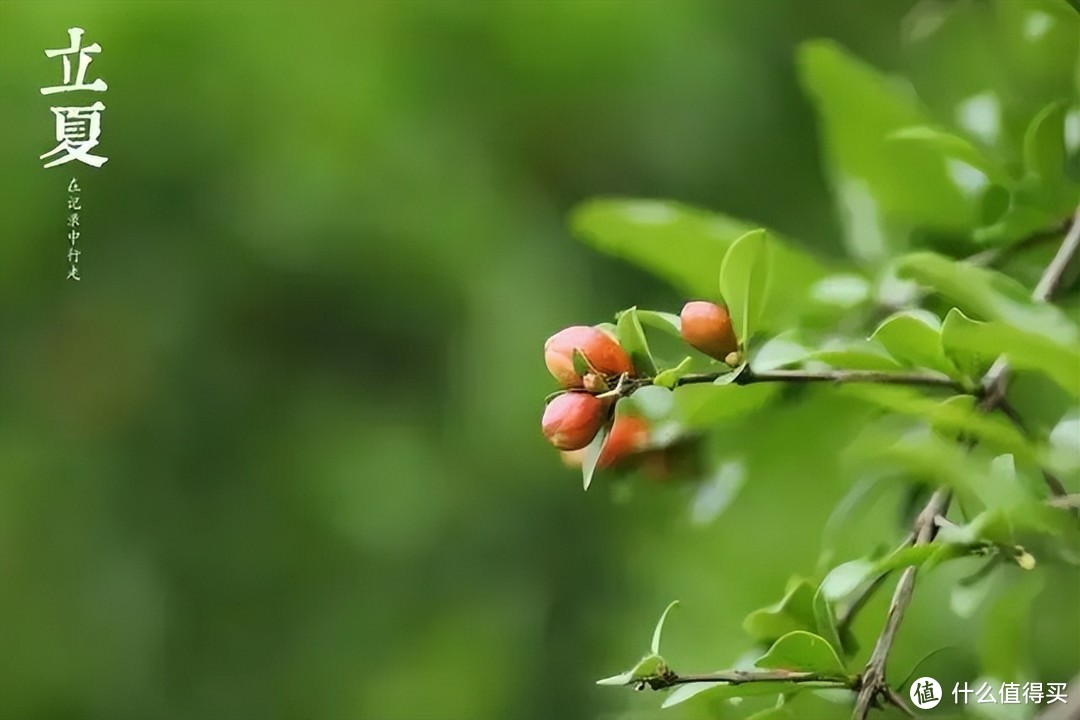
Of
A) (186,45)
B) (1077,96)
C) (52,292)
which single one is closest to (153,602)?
(52,292)

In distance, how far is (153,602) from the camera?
104 cm

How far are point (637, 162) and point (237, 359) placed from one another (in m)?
0.38

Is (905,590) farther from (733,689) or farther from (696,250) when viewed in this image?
(696,250)

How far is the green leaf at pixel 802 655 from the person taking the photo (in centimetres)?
38

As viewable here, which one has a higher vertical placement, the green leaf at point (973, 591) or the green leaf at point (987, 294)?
the green leaf at point (987, 294)

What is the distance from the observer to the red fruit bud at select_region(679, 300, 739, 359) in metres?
0.40

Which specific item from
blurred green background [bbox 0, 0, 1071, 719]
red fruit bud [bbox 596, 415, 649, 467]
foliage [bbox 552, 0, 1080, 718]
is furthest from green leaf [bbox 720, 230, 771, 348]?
blurred green background [bbox 0, 0, 1071, 719]

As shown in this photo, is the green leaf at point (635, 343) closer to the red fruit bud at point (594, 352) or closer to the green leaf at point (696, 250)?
the red fruit bud at point (594, 352)

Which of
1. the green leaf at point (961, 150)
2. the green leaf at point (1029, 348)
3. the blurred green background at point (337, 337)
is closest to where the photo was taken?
the green leaf at point (1029, 348)

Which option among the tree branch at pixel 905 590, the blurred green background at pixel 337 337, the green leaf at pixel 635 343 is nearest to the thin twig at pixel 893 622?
the tree branch at pixel 905 590

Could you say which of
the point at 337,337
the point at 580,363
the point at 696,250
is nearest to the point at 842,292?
the point at 696,250

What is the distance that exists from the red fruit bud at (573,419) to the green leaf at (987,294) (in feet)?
0.39

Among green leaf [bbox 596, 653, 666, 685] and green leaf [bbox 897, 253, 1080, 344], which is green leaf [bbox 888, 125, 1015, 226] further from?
green leaf [bbox 596, 653, 666, 685]

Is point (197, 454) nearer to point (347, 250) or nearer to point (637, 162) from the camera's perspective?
point (347, 250)
